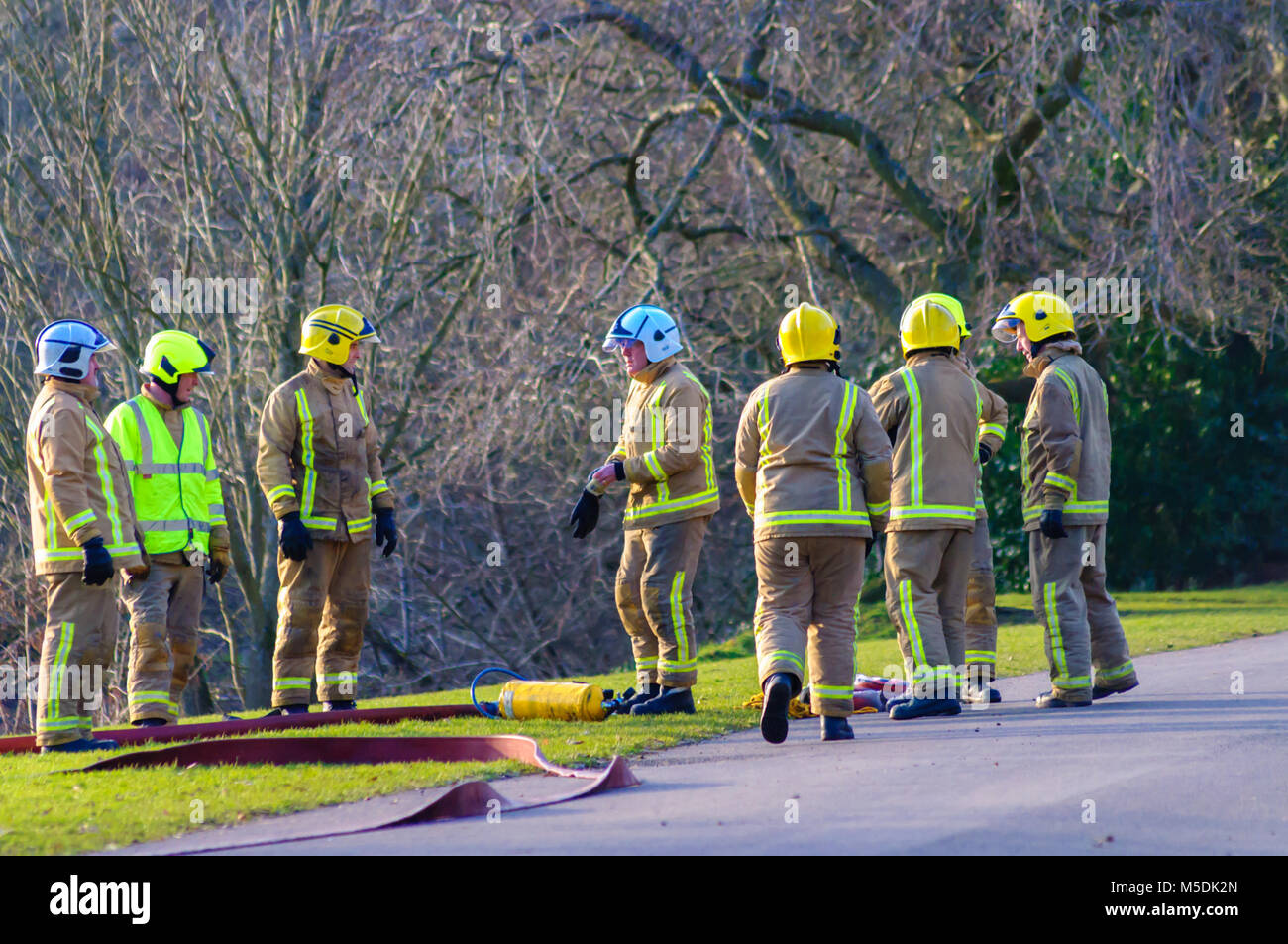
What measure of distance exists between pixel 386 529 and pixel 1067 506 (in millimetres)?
4114

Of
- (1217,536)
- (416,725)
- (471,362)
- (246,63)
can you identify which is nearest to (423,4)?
(246,63)

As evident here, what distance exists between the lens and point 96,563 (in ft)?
26.4

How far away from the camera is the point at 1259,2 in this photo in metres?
15.1

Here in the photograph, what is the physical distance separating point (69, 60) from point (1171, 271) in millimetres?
10905

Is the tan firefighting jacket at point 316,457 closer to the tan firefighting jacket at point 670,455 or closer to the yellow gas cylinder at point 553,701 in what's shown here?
the yellow gas cylinder at point 553,701

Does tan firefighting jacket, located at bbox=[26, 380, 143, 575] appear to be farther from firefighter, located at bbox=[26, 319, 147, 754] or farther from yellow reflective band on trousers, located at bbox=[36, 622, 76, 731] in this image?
yellow reflective band on trousers, located at bbox=[36, 622, 76, 731]

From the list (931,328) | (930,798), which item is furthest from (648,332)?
(930,798)

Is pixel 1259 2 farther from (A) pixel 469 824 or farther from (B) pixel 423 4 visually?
(A) pixel 469 824

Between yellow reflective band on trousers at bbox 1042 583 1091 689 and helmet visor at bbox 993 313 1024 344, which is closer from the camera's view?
yellow reflective band on trousers at bbox 1042 583 1091 689

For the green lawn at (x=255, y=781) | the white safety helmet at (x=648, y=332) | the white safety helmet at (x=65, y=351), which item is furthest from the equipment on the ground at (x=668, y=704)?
the white safety helmet at (x=65, y=351)

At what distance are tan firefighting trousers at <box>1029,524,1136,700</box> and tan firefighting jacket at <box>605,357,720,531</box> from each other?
1.98m

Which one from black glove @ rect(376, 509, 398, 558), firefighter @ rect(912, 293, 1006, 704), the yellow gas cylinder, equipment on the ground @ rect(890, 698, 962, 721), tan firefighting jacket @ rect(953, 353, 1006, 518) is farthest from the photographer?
tan firefighting jacket @ rect(953, 353, 1006, 518)

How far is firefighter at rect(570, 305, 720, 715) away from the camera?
8758 millimetres

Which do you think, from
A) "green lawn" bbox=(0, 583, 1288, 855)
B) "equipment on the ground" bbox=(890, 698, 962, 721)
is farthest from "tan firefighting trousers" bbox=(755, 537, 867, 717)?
A: "equipment on the ground" bbox=(890, 698, 962, 721)
